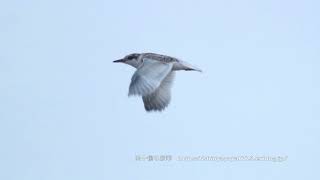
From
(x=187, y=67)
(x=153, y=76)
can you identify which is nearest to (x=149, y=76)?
(x=153, y=76)

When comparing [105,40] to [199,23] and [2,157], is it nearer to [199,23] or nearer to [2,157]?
[199,23]

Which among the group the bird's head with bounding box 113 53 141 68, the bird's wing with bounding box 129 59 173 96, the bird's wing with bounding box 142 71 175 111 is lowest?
the bird's wing with bounding box 142 71 175 111

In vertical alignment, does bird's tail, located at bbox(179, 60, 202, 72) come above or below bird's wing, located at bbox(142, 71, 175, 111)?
above

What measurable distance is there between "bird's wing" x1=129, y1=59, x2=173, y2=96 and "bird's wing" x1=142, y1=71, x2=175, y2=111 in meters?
0.01

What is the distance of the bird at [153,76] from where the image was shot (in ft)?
5.29

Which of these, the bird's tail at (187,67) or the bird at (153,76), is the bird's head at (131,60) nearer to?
the bird at (153,76)

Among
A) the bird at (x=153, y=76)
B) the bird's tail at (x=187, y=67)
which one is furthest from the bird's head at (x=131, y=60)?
the bird's tail at (x=187, y=67)

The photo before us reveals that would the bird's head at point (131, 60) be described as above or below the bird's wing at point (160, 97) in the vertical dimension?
above

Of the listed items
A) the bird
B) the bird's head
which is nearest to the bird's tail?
the bird

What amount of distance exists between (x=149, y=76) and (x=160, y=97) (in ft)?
0.24

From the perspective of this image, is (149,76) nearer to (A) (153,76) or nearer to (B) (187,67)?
(A) (153,76)

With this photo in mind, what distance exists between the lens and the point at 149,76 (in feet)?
5.38

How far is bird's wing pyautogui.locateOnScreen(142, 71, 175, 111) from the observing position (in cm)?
161

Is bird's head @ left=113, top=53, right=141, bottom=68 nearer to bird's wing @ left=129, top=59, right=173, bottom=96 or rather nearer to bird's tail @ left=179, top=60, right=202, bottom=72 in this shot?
bird's wing @ left=129, top=59, right=173, bottom=96
